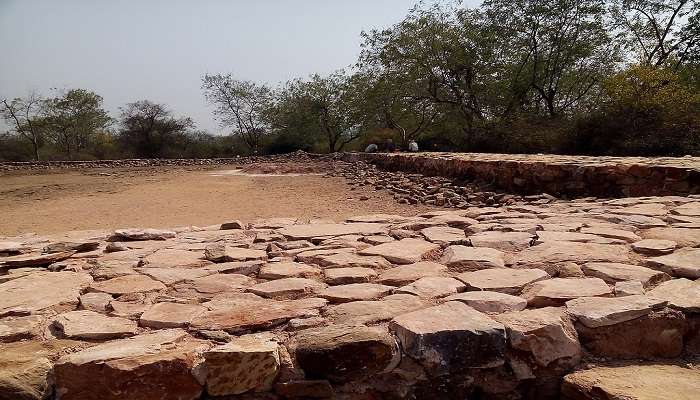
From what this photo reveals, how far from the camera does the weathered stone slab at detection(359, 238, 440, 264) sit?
2.04 meters

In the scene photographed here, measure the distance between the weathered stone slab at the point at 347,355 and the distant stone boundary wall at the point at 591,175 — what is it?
4.38 meters

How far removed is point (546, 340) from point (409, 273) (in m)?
0.65

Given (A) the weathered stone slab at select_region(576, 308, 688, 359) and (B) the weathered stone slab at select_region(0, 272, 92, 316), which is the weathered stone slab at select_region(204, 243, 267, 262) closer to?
(B) the weathered stone slab at select_region(0, 272, 92, 316)

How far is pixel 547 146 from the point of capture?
11688mm

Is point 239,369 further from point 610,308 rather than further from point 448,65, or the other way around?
point 448,65

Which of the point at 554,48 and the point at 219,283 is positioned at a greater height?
the point at 554,48

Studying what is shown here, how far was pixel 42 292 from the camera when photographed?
170 cm

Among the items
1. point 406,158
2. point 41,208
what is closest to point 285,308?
point 41,208

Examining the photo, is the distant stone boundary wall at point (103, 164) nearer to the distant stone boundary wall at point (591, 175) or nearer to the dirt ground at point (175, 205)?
the dirt ground at point (175, 205)

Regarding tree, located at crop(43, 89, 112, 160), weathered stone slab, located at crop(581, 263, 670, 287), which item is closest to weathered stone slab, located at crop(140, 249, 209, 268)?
weathered stone slab, located at crop(581, 263, 670, 287)

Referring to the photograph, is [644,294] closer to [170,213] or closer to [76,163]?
[170,213]

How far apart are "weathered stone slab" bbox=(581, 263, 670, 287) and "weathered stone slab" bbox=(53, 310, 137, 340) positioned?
1.72 meters

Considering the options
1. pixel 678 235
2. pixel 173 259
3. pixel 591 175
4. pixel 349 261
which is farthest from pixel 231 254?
pixel 591 175

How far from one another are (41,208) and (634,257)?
9652 mm
